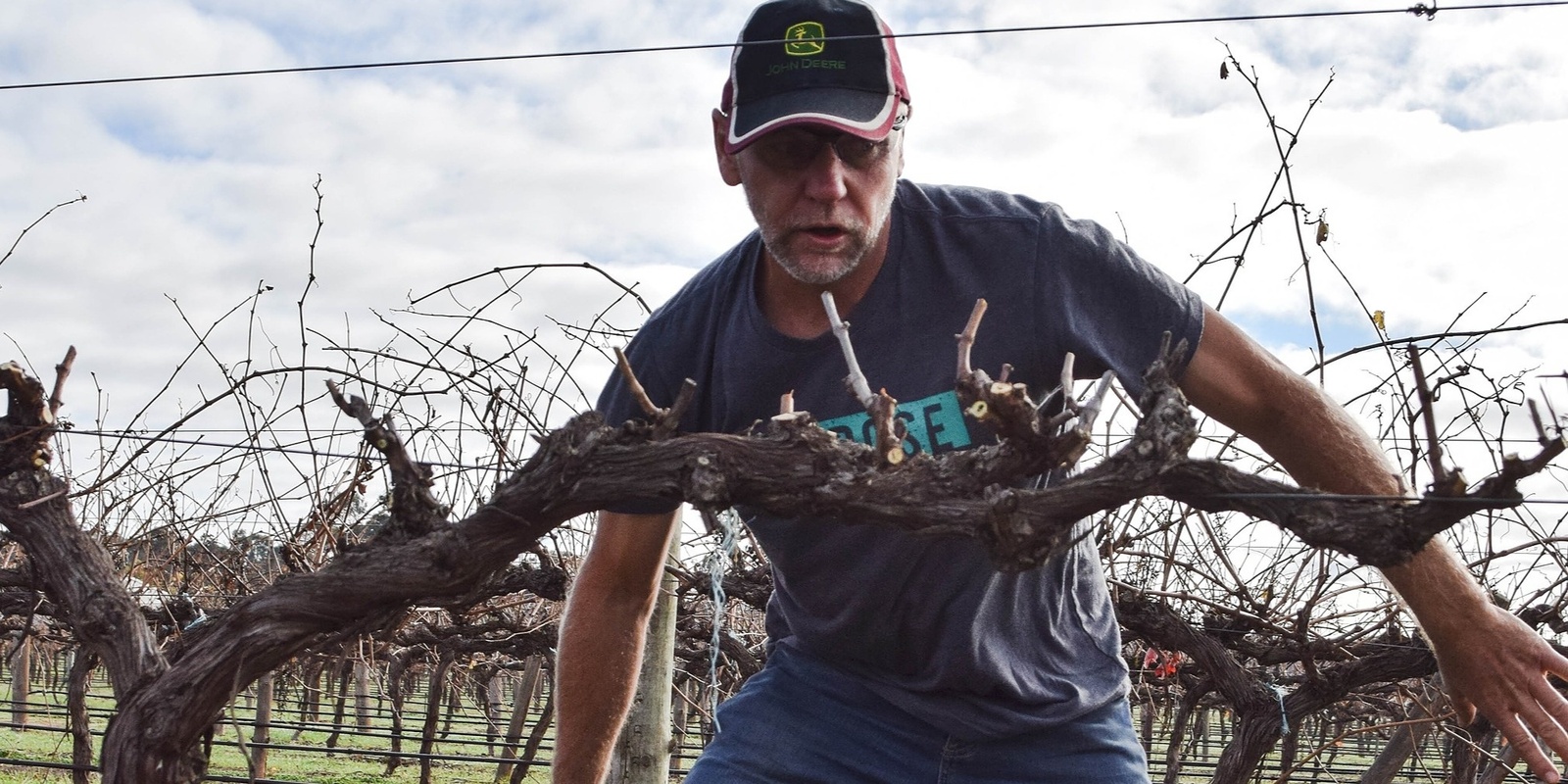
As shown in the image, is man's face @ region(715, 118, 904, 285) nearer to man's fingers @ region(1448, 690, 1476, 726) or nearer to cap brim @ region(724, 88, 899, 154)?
cap brim @ region(724, 88, 899, 154)

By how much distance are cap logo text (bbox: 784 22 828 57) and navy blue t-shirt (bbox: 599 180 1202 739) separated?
30 centimetres

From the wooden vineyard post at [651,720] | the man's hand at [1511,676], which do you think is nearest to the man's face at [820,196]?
the man's hand at [1511,676]

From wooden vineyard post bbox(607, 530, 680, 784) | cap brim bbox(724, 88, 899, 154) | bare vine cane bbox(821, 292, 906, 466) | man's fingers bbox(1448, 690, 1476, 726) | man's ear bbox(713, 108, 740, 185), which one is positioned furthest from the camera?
wooden vineyard post bbox(607, 530, 680, 784)

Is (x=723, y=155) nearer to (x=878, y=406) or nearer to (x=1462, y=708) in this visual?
(x=878, y=406)

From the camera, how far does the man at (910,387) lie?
2.02 m

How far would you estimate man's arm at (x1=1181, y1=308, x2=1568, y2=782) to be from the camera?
1695 millimetres

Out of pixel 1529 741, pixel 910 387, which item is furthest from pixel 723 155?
pixel 1529 741

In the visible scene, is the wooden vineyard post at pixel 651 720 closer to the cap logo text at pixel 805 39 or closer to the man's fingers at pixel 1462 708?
the cap logo text at pixel 805 39

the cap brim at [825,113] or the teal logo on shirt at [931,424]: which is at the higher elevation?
the cap brim at [825,113]

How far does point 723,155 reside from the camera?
229cm

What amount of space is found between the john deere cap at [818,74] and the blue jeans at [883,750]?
897mm

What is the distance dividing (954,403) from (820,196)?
38 cm

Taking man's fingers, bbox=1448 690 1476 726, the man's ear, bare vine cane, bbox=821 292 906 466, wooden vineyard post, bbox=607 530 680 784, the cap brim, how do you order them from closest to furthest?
bare vine cane, bbox=821 292 906 466 < man's fingers, bbox=1448 690 1476 726 < the cap brim < the man's ear < wooden vineyard post, bbox=607 530 680 784

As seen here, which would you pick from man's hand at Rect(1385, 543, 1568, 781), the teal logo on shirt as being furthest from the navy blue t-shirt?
man's hand at Rect(1385, 543, 1568, 781)
